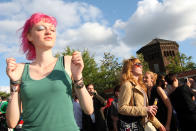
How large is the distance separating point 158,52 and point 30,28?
7195cm

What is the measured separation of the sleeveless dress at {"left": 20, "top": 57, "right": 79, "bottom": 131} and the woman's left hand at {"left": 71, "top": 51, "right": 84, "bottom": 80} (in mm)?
93

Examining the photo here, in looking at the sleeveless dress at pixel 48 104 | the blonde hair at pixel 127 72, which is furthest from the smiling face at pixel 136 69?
the sleeveless dress at pixel 48 104

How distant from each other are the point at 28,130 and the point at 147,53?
72885 mm

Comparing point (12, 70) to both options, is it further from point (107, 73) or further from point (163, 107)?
point (107, 73)

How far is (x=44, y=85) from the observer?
165cm

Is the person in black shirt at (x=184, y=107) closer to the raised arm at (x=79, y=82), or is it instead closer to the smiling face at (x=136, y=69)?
the smiling face at (x=136, y=69)

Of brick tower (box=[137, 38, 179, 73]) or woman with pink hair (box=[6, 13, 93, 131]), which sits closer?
woman with pink hair (box=[6, 13, 93, 131])

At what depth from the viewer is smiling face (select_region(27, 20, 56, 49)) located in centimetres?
187

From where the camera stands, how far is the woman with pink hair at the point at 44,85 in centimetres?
159

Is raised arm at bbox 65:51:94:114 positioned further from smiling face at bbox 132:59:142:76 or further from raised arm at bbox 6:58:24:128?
smiling face at bbox 132:59:142:76

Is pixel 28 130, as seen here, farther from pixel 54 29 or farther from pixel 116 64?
pixel 116 64

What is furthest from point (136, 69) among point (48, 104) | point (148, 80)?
point (48, 104)

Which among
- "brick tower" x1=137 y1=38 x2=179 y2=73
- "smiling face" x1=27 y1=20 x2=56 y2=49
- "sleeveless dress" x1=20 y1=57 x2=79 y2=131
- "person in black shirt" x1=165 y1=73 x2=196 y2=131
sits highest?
"brick tower" x1=137 y1=38 x2=179 y2=73

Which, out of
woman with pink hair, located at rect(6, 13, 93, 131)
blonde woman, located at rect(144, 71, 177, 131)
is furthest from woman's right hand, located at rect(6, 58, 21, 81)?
blonde woman, located at rect(144, 71, 177, 131)
